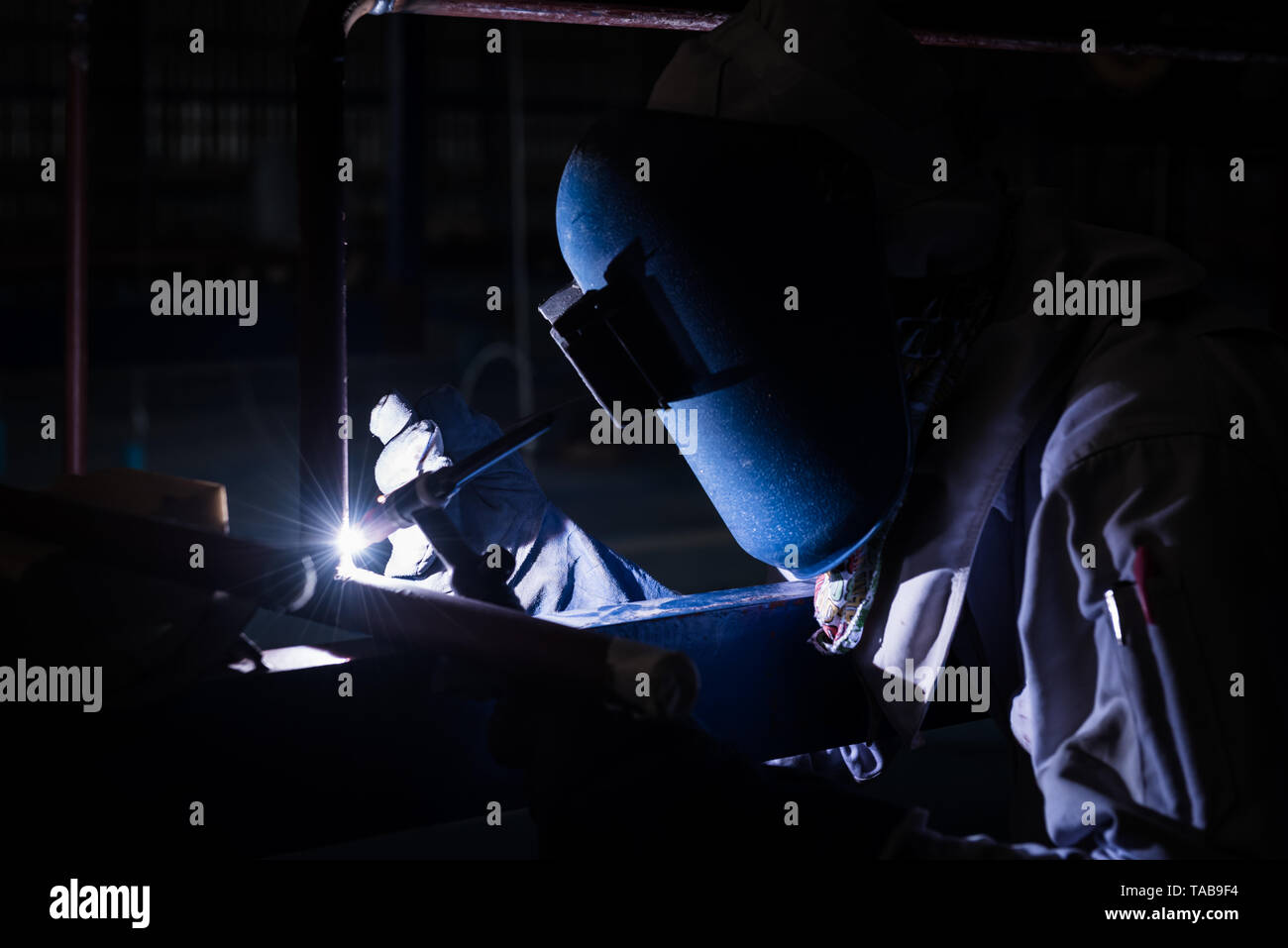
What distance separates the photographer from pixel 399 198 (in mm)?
5652

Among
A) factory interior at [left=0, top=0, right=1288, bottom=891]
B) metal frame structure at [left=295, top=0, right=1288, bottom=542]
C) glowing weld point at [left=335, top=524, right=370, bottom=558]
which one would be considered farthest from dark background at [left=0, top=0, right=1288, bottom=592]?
glowing weld point at [left=335, top=524, right=370, bottom=558]

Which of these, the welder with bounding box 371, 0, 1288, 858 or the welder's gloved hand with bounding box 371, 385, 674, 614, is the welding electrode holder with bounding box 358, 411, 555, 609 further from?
the welder's gloved hand with bounding box 371, 385, 674, 614

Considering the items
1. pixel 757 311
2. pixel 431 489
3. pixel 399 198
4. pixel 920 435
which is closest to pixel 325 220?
pixel 431 489

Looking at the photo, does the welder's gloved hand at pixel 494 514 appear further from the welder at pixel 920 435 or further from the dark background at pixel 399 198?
the dark background at pixel 399 198

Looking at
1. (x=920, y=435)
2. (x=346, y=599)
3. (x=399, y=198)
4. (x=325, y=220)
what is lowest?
(x=346, y=599)

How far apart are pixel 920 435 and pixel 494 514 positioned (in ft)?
1.58

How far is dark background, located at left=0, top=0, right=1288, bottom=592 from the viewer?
3.68 metres

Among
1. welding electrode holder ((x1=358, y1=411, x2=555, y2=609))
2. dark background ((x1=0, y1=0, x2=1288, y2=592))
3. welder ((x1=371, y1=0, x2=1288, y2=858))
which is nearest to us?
welder ((x1=371, y1=0, x2=1288, y2=858))

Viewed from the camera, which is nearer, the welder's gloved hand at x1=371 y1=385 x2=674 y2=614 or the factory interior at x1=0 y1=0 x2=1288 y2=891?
the factory interior at x1=0 y1=0 x2=1288 y2=891

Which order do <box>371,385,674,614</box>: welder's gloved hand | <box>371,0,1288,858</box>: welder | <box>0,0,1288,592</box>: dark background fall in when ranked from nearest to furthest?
<box>371,0,1288,858</box>: welder → <box>371,385,674,614</box>: welder's gloved hand → <box>0,0,1288,592</box>: dark background

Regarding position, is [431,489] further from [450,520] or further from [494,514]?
[494,514]

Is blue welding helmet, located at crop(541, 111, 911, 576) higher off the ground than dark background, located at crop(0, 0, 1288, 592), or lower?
lower

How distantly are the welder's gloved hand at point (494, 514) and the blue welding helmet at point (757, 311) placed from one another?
305 mm
